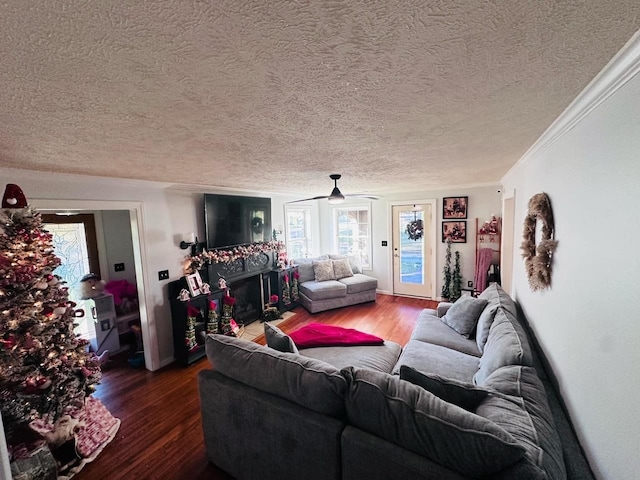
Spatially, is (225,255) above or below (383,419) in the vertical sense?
above

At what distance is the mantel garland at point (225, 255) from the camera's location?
364 cm

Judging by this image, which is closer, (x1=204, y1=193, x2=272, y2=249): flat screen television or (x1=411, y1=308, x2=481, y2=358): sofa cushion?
(x1=411, y1=308, x2=481, y2=358): sofa cushion

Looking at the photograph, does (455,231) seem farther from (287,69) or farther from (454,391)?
(287,69)

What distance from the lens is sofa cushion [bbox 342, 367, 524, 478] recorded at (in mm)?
1054

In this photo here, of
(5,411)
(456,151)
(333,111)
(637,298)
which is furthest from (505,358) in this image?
(5,411)

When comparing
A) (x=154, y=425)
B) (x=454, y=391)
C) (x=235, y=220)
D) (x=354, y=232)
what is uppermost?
(x=235, y=220)

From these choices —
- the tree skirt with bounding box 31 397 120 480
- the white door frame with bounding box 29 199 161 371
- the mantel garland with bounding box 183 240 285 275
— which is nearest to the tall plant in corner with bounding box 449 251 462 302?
the mantel garland with bounding box 183 240 285 275

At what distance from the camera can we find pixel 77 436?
2.20 m

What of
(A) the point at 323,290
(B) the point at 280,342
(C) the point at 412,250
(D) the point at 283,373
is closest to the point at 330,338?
(B) the point at 280,342

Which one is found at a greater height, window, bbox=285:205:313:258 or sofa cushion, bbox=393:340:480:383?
window, bbox=285:205:313:258

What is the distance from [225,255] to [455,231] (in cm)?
407

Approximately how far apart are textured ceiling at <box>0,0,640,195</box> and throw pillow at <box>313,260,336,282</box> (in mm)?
→ 3928

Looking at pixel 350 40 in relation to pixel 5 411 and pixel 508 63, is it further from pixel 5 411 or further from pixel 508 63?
pixel 5 411

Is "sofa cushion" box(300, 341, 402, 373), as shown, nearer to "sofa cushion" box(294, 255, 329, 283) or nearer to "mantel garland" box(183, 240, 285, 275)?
"mantel garland" box(183, 240, 285, 275)
